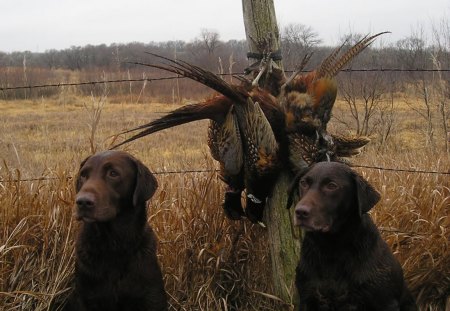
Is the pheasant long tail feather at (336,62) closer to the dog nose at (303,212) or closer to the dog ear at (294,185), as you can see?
the dog ear at (294,185)

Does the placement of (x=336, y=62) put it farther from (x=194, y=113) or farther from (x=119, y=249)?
(x=119, y=249)

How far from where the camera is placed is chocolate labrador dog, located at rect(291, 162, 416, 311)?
286 centimetres

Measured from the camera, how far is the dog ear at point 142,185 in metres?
3.14

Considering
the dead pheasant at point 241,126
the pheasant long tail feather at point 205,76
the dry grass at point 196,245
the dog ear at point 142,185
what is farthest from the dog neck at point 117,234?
the pheasant long tail feather at point 205,76

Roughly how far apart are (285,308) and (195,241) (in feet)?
2.52

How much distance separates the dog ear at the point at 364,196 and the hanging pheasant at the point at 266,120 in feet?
1.57

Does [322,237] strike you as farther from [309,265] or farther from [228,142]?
[228,142]

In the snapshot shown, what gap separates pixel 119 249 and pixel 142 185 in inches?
15.3

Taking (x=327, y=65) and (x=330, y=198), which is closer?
(x=330, y=198)

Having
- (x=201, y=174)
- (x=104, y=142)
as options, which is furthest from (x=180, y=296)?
(x=104, y=142)

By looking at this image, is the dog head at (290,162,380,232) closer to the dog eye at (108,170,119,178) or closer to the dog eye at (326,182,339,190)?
the dog eye at (326,182,339,190)

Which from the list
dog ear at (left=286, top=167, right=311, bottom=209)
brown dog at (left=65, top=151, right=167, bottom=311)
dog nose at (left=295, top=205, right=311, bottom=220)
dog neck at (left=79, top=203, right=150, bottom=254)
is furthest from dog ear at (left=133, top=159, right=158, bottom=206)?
dog nose at (left=295, top=205, right=311, bottom=220)

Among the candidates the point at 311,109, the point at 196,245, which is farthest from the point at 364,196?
the point at 196,245

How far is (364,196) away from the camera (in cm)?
290
